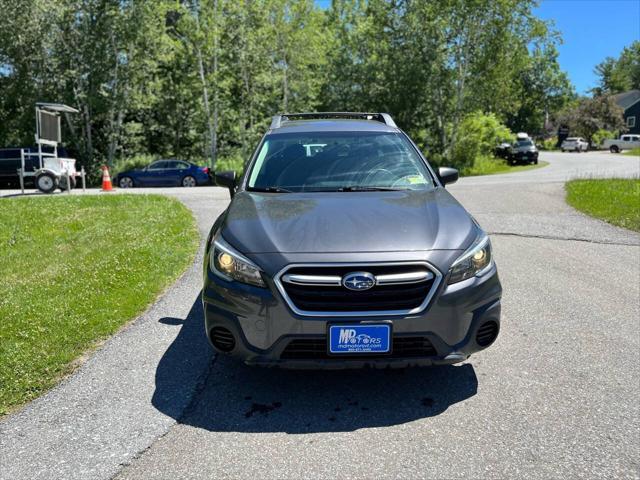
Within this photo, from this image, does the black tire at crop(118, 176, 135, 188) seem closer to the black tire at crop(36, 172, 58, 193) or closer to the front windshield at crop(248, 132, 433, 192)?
the black tire at crop(36, 172, 58, 193)

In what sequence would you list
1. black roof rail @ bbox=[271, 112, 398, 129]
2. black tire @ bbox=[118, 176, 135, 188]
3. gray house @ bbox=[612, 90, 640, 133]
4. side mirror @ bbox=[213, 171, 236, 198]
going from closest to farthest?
1. side mirror @ bbox=[213, 171, 236, 198]
2. black roof rail @ bbox=[271, 112, 398, 129]
3. black tire @ bbox=[118, 176, 135, 188]
4. gray house @ bbox=[612, 90, 640, 133]

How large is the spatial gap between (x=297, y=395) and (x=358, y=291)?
0.92 meters

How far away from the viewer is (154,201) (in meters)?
A: 12.9

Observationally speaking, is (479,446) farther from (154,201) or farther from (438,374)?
(154,201)

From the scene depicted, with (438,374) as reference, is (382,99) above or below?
above

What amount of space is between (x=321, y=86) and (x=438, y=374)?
33.5 metres

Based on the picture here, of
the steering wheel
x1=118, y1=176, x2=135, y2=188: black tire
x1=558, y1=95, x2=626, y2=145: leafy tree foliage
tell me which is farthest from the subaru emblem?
x1=558, y1=95, x2=626, y2=145: leafy tree foliage

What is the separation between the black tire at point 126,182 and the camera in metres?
23.7

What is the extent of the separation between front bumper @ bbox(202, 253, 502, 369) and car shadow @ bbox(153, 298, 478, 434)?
1.11 ft

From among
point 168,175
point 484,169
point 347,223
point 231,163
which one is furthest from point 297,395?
point 484,169

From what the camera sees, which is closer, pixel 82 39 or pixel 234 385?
pixel 234 385

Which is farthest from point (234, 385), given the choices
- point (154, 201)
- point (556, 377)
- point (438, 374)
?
point (154, 201)

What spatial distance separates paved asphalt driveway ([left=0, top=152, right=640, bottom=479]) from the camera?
9.00 ft

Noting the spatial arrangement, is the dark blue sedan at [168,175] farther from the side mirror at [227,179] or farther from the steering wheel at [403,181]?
the steering wheel at [403,181]
